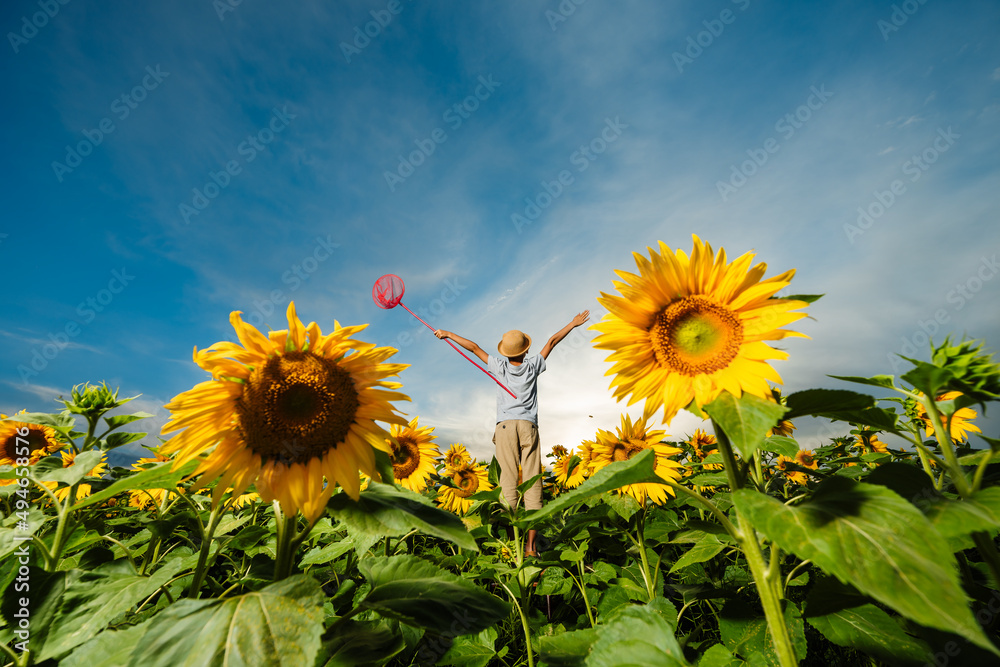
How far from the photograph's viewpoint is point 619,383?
1.66m

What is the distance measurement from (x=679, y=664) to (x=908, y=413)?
2484mm

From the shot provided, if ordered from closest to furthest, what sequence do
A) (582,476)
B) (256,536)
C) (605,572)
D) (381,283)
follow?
1. (256,536)
2. (605,572)
3. (582,476)
4. (381,283)

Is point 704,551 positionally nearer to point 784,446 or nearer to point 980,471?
point 784,446

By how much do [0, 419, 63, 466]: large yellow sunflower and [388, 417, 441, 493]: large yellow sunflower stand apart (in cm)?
247

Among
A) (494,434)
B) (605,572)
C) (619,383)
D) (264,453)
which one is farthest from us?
(494,434)

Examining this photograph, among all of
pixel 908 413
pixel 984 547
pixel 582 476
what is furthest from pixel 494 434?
pixel 984 547

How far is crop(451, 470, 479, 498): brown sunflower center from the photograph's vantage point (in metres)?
5.29

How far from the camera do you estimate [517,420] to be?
670 centimetres

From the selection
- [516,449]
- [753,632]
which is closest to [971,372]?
[753,632]

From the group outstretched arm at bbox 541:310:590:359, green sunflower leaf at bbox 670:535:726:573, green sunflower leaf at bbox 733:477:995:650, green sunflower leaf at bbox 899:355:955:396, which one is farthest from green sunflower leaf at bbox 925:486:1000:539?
outstretched arm at bbox 541:310:590:359

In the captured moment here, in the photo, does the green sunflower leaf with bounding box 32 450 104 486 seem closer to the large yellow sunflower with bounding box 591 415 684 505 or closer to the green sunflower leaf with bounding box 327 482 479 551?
the green sunflower leaf with bounding box 327 482 479 551

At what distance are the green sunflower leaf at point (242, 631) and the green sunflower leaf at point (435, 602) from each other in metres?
0.25

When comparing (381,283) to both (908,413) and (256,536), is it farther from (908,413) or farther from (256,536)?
(908,413)

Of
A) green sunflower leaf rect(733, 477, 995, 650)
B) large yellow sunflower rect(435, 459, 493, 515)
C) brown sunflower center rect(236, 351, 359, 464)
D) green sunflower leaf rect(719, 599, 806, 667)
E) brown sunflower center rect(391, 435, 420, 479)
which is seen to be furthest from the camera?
large yellow sunflower rect(435, 459, 493, 515)
